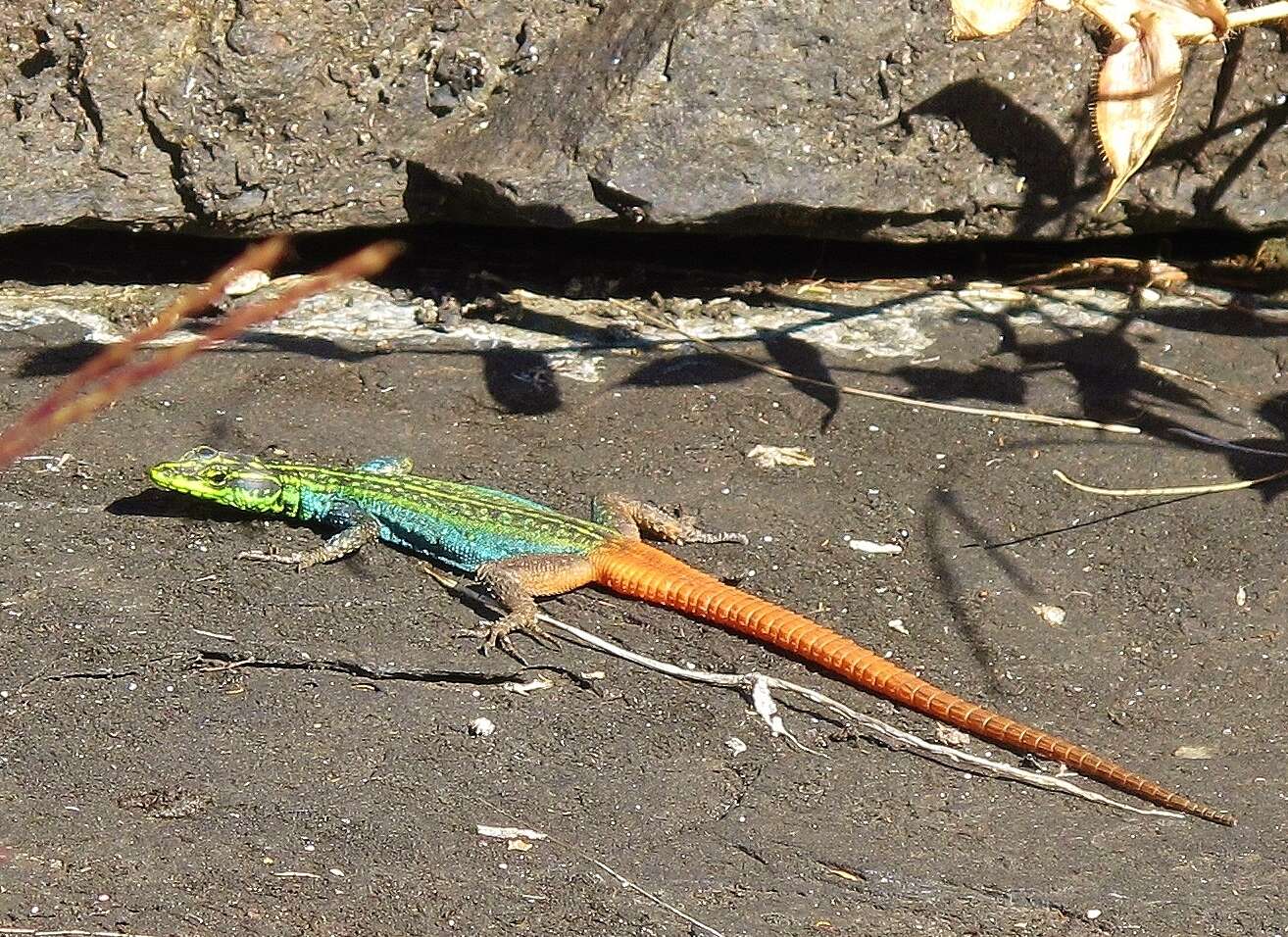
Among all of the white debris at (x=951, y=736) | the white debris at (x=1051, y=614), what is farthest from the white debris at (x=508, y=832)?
the white debris at (x=1051, y=614)

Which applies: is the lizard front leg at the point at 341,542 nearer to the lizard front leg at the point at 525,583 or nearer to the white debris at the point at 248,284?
the lizard front leg at the point at 525,583

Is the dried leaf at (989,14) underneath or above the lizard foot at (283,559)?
above

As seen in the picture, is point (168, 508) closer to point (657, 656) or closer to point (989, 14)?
point (657, 656)

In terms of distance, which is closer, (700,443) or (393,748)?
(393,748)

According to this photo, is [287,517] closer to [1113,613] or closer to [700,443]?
[700,443]

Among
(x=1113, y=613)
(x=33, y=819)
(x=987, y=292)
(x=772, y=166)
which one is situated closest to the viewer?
(x=33, y=819)

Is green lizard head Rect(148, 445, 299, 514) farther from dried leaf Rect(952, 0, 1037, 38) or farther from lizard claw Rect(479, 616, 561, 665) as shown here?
dried leaf Rect(952, 0, 1037, 38)

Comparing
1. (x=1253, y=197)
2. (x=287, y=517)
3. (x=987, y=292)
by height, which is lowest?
(x=287, y=517)

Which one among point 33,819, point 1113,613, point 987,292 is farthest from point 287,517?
point 987,292
